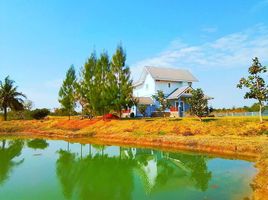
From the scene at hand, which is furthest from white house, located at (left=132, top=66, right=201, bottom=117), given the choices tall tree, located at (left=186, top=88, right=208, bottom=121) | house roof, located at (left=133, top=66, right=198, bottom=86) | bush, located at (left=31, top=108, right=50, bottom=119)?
bush, located at (left=31, top=108, right=50, bottom=119)

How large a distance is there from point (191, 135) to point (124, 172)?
13.2 metres

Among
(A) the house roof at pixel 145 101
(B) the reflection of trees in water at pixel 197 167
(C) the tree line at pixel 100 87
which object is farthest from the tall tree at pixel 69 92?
(B) the reflection of trees in water at pixel 197 167

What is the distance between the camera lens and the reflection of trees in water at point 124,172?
43.8 feet

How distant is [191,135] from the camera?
29.3 meters


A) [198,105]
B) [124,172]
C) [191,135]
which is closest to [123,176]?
[124,172]

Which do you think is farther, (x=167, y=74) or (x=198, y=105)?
(x=167, y=74)

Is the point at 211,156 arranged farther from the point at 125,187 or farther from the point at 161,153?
the point at 125,187

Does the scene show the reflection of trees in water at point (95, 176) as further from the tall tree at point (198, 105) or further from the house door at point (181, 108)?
the house door at point (181, 108)

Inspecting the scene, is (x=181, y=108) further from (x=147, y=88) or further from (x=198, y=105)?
(x=198, y=105)

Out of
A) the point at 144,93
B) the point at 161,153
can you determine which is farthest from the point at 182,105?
the point at 161,153

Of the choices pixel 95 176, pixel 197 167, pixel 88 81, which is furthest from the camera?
pixel 88 81

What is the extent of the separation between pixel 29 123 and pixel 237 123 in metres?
35.7

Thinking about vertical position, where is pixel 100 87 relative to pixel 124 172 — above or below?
above

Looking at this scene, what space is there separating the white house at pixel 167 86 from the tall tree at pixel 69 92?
1295 cm
